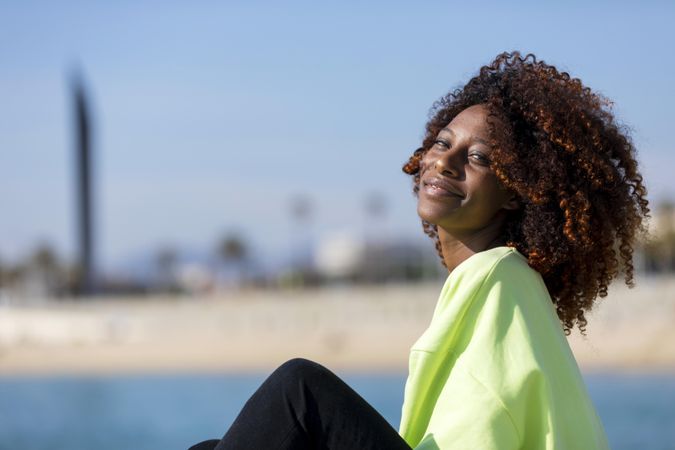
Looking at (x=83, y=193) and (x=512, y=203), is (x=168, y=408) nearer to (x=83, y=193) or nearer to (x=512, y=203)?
(x=512, y=203)

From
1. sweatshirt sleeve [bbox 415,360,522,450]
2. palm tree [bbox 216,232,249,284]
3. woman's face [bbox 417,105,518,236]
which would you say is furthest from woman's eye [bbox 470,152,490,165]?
palm tree [bbox 216,232,249,284]

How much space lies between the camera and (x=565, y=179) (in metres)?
2.25

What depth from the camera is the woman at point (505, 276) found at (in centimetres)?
197

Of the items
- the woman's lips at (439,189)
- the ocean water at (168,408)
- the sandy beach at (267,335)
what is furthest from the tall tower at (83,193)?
the woman's lips at (439,189)

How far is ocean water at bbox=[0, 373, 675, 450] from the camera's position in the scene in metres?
12.1

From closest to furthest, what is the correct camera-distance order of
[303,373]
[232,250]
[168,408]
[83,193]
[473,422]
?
[473,422] → [303,373] → [168,408] → [83,193] → [232,250]

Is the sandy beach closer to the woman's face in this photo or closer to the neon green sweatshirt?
the woman's face

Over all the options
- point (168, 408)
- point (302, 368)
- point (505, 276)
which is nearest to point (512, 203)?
point (505, 276)

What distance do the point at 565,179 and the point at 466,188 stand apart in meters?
0.20

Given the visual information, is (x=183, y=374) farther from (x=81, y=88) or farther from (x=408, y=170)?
(x=81, y=88)

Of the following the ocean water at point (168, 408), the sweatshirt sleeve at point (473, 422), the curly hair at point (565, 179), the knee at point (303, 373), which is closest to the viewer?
the sweatshirt sleeve at point (473, 422)

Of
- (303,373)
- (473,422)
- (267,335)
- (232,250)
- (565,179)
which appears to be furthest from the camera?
(232,250)

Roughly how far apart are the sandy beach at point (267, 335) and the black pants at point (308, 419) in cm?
1773

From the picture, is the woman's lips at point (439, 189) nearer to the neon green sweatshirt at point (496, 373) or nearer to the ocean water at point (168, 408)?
the neon green sweatshirt at point (496, 373)
